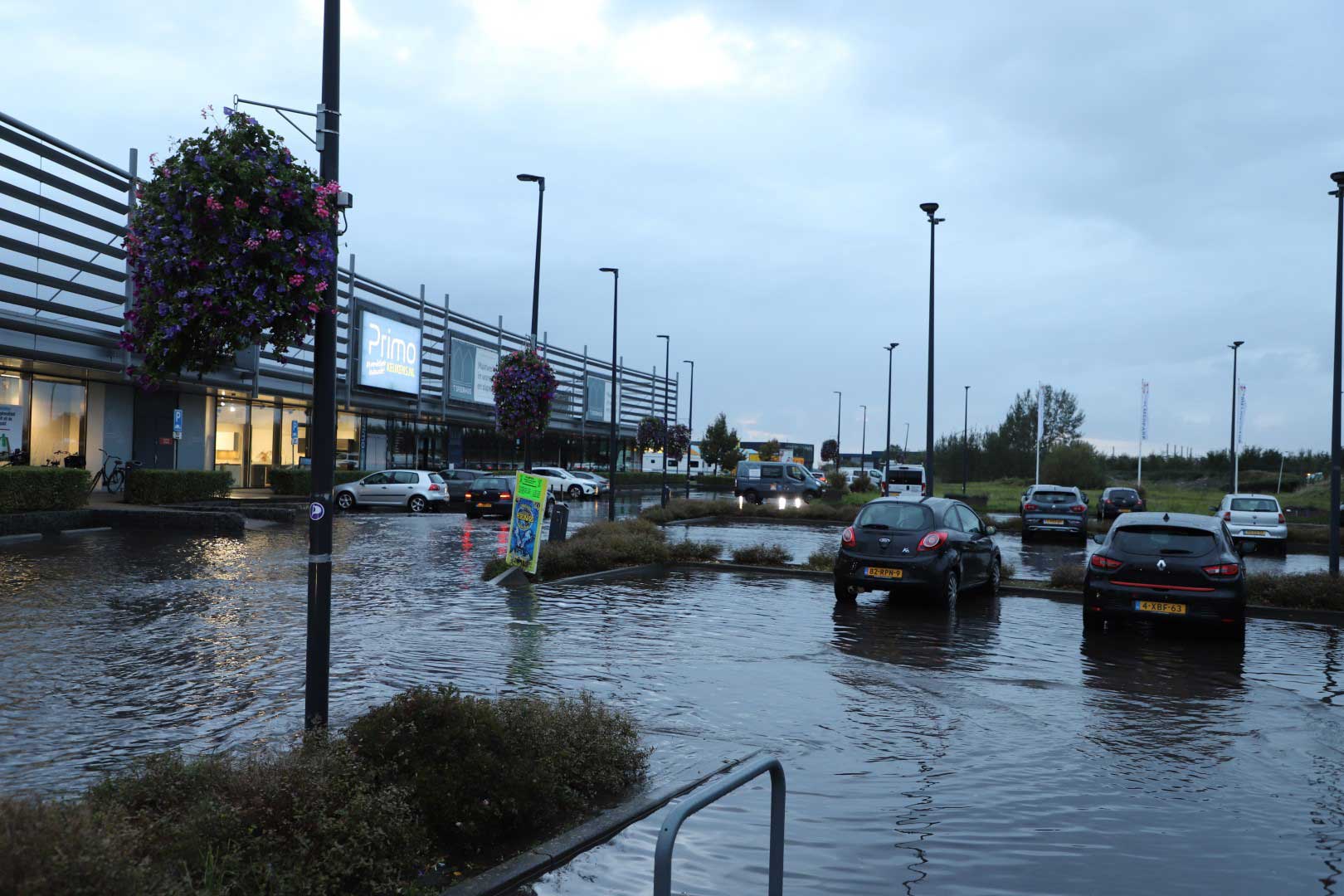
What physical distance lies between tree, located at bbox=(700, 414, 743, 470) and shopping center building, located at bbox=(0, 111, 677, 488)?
39.8m

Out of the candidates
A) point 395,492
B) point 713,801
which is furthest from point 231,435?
point 713,801

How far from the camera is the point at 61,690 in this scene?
810cm

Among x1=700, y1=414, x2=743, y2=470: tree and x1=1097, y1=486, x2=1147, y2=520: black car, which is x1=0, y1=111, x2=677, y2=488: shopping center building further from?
x1=700, y1=414, x2=743, y2=470: tree

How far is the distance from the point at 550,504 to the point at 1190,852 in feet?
50.9

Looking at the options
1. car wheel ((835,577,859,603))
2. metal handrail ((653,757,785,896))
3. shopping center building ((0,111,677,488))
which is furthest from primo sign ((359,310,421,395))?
metal handrail ((653,757,785,896))

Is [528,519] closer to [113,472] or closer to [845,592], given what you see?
[845,592]

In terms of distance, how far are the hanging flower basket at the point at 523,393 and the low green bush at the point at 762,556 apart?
7691mm

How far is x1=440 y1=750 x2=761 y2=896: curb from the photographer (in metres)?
4.49

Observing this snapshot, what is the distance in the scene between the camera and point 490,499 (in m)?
32.7

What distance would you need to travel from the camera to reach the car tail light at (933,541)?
1402 centimetres

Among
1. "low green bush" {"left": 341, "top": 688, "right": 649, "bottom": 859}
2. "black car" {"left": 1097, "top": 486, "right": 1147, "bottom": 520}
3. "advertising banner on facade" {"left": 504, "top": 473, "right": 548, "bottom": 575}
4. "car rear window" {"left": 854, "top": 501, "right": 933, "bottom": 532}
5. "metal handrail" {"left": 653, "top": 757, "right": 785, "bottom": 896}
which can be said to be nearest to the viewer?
"metal handrail" {"left": 653, "top": 757, "right": 785, "bottom": 896}

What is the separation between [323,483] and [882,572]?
9.40 metres

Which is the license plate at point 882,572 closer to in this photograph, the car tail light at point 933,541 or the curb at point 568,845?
the car tail light at point 933,541

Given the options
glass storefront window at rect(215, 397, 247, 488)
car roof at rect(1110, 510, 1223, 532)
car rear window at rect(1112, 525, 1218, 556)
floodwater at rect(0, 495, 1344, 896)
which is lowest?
floodwater at rect(0, 495, 1344, 896)
